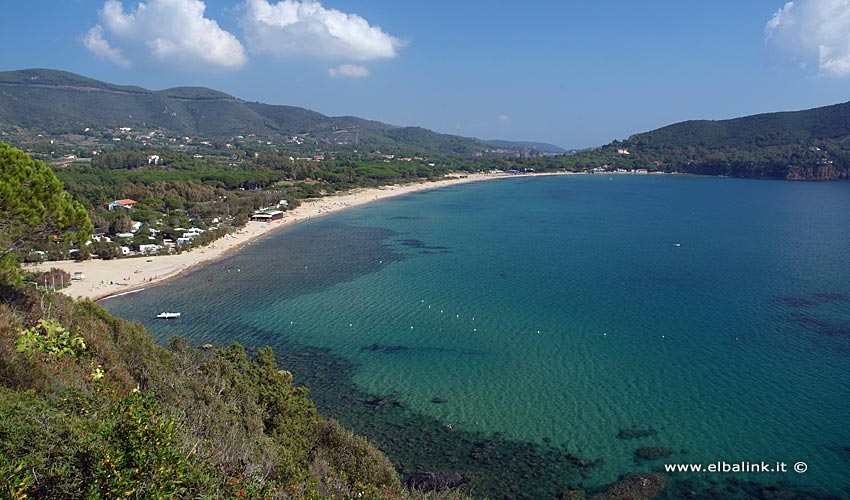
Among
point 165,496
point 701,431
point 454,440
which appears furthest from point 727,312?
point 165,496

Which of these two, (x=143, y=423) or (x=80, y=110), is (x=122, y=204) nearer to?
(x=143, y=423)

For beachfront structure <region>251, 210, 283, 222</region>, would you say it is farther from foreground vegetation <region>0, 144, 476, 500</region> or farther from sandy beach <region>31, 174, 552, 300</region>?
foreground vegetation <region>0, 144, 476, 500</region>

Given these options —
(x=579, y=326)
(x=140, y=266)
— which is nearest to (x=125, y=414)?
(x=579, y=326)

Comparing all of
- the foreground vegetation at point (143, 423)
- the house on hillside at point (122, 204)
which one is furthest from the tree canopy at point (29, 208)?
the house on hillside at point (122, 204)

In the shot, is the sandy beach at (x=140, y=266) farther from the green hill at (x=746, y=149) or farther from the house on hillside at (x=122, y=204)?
the green hill at (x=746, y=149)

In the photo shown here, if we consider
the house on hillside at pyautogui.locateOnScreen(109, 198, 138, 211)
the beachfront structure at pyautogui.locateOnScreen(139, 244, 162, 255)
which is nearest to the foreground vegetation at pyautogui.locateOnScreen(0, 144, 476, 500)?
the beachfront structure at pyautogui.locateOnScreen(139, 244, 162, 255)

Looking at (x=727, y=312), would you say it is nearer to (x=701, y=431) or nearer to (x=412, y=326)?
(x=701, y=431)

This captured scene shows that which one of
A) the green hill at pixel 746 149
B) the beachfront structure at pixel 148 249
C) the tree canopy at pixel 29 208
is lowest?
the beachfront structure at pixel 148 249

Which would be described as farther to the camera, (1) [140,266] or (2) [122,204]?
(2) [122,204]
